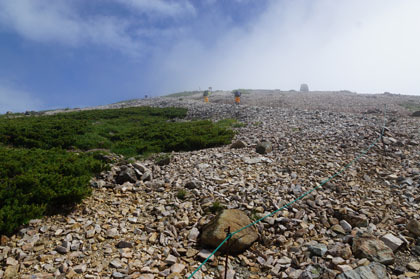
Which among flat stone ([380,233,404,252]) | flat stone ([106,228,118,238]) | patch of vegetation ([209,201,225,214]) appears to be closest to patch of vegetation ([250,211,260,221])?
patch of vegetation ([209,201,225,214])

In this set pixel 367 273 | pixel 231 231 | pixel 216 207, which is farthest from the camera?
pixel 216 207

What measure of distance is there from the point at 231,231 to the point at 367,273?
2.57 m

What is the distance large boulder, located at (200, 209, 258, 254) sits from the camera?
4.80 metres

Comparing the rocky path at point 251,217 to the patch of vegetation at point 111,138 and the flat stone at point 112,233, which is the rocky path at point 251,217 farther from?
the patch of vegetation at point 111,138

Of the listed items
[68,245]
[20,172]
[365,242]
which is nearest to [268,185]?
[365,242]

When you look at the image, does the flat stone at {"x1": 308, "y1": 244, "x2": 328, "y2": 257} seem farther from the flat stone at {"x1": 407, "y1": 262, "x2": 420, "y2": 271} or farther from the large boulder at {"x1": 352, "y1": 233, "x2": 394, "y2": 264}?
the flat stone at {"x1": 407, "y1": 262, "x2": 420, "y2": 271}

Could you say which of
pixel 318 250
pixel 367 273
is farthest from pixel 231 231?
pixel 367 273

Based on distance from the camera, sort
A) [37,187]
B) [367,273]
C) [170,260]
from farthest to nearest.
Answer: [37,187] → [170,260] → [367,273]

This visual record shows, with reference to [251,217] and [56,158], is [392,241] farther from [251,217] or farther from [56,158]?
[56,158]

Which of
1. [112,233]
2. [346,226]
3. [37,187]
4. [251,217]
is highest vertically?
[37,187]

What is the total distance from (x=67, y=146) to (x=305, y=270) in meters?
13.7

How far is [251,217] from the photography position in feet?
18.8

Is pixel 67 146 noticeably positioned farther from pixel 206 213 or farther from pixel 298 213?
pixel 298 213

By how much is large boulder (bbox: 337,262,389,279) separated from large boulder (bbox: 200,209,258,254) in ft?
5.88
